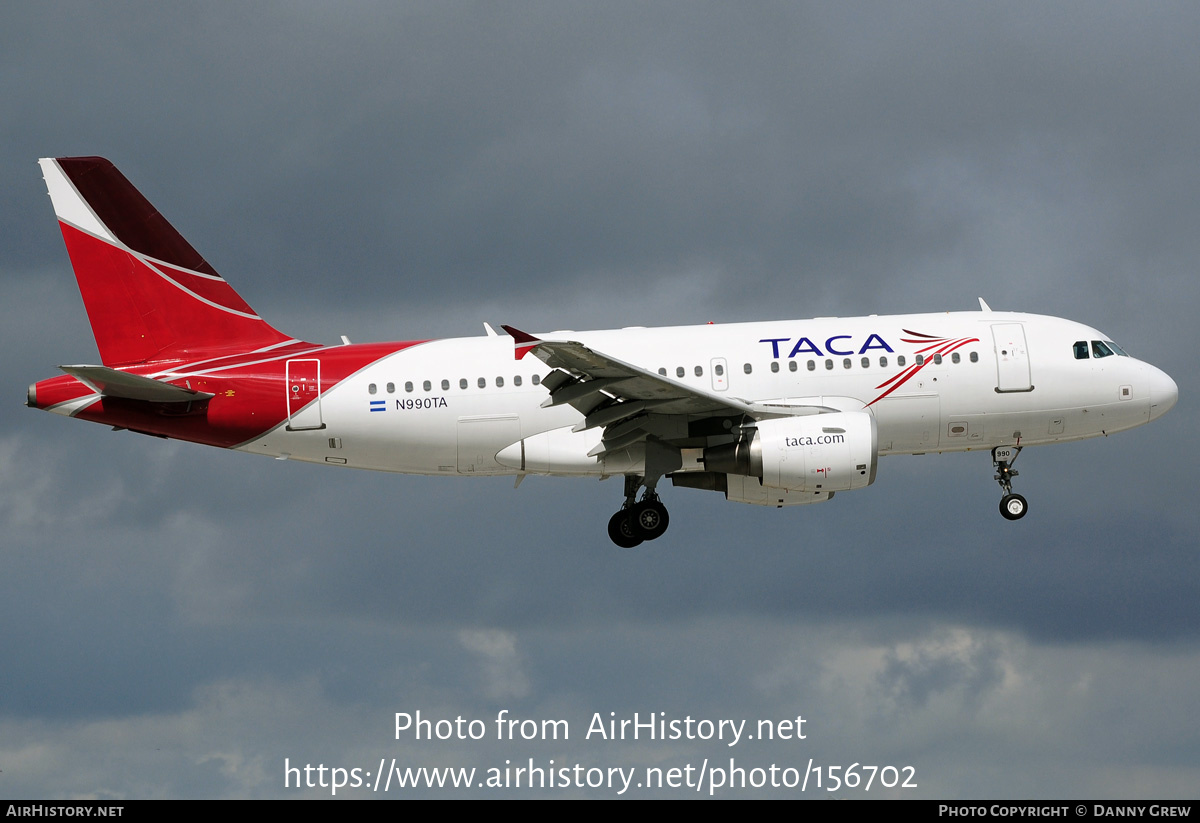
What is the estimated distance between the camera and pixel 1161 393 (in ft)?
112

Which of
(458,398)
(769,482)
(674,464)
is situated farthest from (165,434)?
(769,482)

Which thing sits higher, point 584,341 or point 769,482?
point 584,341

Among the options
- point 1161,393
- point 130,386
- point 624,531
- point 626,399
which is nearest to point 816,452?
point 626,399

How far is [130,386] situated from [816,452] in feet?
55.5

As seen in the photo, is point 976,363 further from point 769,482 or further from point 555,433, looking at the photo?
point 555,433

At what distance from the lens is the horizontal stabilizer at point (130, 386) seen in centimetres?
3105

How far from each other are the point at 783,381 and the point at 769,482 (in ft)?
9.01

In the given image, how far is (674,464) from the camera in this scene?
1298 inches

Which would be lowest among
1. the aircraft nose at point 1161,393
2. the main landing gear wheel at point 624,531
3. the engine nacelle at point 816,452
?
the main landing gear wheel at point 624,531

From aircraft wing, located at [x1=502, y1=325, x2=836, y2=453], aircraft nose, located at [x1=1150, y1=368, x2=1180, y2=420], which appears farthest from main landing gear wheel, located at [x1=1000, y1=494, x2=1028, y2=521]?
aircraft wing, located at [x1=502, y1=325, x2=836, y2=453]

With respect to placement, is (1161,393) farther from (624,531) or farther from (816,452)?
(624,531)

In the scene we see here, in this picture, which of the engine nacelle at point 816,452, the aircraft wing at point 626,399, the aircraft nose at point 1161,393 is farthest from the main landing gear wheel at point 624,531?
the aircraft nose at point 1161,393

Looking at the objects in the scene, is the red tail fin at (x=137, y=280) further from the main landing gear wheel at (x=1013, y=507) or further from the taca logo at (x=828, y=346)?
the main landing gear wheel at (x=1013, y=507)

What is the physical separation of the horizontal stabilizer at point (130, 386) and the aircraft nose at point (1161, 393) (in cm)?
2456
